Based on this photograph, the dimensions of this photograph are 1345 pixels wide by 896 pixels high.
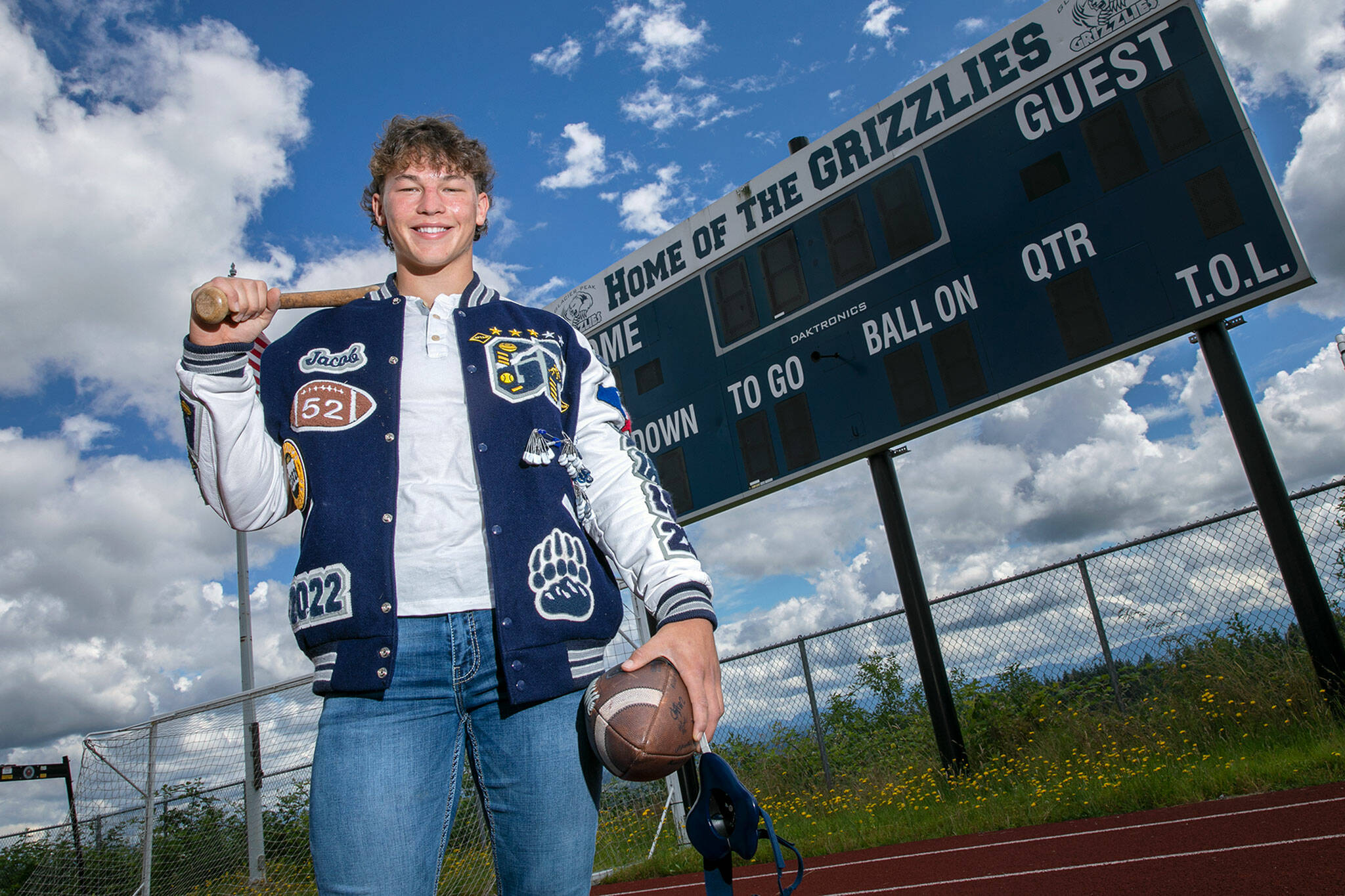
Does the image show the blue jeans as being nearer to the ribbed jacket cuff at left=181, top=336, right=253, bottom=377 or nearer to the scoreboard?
the ribbed jacket cuff at left=181, top=336, right=253, bottom=377

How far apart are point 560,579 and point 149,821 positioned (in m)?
8.40

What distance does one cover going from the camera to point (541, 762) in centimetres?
121

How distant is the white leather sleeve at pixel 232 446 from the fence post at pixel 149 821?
794 centimetres

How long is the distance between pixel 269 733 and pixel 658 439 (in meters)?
4.64

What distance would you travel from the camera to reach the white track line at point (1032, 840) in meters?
4.96

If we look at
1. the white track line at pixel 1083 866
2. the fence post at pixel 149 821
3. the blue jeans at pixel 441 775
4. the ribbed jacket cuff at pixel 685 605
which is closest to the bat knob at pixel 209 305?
the blue jeans at pixel 441 775

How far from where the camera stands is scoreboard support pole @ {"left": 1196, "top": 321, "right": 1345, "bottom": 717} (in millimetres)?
5633

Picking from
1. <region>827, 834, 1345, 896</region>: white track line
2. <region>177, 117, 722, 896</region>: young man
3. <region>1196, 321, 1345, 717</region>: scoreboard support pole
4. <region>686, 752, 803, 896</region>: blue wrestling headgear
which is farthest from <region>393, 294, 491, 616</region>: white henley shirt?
<region>1196, 321, 1345, 717</region>: scoreboard support pole

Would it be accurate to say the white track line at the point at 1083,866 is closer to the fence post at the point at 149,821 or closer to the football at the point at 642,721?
the football at the point at 642,721

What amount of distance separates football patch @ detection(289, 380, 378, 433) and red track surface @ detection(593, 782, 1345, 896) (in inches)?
163

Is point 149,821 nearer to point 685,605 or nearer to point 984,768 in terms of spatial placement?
point 984,768

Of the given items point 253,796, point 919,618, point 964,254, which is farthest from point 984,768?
point 253,796

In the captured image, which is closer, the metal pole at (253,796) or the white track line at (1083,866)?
the white track line at (1083,866)

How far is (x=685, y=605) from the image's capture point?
126cm
